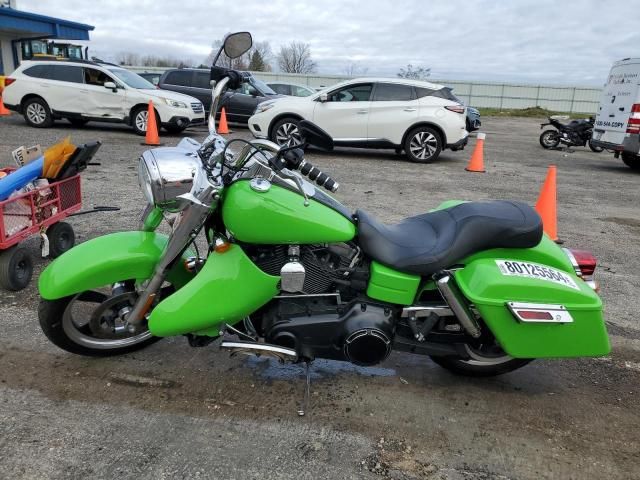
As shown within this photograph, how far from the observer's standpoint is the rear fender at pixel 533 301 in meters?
2.56

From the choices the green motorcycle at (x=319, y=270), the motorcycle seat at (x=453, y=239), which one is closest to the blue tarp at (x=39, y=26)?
the green motorcycle at (x=319, y=270)

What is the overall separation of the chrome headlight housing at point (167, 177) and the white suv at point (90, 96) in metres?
11.1

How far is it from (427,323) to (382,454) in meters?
0.70

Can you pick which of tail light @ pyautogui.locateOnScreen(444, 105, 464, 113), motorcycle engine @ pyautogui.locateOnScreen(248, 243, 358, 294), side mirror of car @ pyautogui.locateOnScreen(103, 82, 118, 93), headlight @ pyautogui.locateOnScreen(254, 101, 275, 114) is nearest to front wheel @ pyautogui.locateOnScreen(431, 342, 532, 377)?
motorcycle engine @ pyautogui.locateOnScreen(248, 243, 358, 294)

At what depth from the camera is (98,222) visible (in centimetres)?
582

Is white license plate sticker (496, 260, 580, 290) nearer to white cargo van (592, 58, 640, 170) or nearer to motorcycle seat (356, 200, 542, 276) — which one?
motorcycle seat (356, 200, 542, 276)

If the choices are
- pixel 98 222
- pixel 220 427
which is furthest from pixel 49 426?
pixel 98 222

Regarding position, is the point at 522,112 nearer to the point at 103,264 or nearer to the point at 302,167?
the point at 302,167

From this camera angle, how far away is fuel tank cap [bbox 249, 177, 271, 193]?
8.02 ft

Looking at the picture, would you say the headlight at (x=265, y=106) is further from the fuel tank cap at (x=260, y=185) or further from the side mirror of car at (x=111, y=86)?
the fuel tank cap at (x=260, y=185)

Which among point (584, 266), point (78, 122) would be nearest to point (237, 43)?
point (584, 266)

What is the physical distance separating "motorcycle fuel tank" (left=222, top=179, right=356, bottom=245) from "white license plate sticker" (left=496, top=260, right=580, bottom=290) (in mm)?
832

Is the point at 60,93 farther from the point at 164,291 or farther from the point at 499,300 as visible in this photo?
the point at 499,300

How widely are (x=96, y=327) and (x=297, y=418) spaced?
135 centimetres
